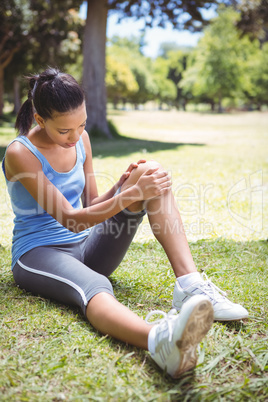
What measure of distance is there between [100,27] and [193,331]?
12.0 m

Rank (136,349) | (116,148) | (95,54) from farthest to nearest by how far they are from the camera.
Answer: (95,54), (116,148), (136,349)

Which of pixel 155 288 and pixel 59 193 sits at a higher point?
pixel 59 193

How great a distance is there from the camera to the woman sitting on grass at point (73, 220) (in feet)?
6.78

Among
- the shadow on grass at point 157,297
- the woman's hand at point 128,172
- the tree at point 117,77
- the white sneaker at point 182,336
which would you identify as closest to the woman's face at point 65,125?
the woman's hand at point 128,172

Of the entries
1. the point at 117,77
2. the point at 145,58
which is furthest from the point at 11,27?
the point at 145,58

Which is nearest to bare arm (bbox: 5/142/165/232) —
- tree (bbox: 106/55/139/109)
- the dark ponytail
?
the dark ponytail

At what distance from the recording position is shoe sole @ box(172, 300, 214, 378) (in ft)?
5.33

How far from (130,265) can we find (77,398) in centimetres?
170

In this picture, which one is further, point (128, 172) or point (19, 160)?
point (128, 172)

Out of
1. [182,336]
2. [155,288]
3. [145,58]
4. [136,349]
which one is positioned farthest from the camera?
[145,58]

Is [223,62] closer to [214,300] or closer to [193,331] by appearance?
[214,300]

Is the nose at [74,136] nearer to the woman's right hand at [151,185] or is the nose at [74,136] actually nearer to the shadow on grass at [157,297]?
the woman's right hand at [151,185]

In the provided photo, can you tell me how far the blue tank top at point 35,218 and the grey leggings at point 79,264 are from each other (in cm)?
6

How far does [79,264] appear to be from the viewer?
221cm
